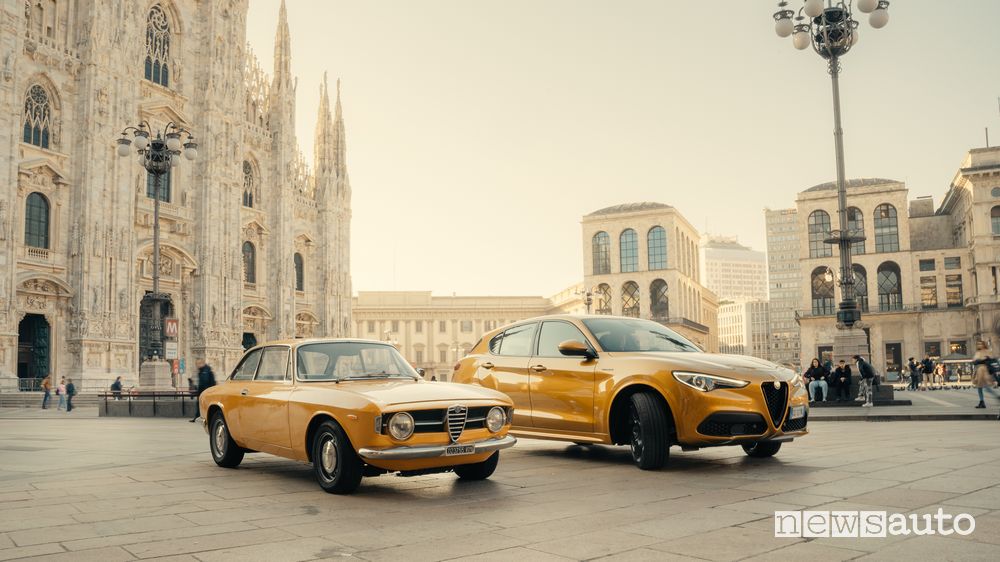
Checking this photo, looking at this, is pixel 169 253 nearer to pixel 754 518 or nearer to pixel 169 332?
pixel 169 332

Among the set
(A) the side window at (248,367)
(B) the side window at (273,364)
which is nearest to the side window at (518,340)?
(B) the side window at (273,364)

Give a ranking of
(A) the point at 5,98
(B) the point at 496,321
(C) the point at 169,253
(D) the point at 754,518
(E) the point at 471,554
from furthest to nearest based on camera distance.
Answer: (B) the point at 496,321, (C) the point at 169,253, (A) the point at 5,98, (D) the point at 754,518, (E) the point at 471,554

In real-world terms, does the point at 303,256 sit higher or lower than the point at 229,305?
higher

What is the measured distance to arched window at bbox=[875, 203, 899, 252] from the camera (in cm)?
7194

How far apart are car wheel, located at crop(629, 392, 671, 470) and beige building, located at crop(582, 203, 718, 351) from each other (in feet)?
238

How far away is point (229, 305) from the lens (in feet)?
137

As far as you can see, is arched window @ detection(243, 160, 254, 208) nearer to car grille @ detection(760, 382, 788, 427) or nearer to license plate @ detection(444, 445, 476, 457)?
license plate @ detection(444, 445, 476, 457)

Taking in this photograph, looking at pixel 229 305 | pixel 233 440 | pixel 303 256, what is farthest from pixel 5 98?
pixel 233 440

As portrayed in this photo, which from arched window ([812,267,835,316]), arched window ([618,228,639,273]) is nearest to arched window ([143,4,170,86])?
arched window ([618,228,639,273])

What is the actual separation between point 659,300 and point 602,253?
315 inches

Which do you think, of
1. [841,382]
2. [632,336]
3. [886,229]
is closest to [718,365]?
[632,336]

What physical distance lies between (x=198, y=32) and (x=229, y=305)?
15240mm

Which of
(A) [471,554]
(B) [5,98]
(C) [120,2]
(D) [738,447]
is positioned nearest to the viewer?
(A) [471,554]

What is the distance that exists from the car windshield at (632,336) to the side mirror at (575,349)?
0.22 meters
